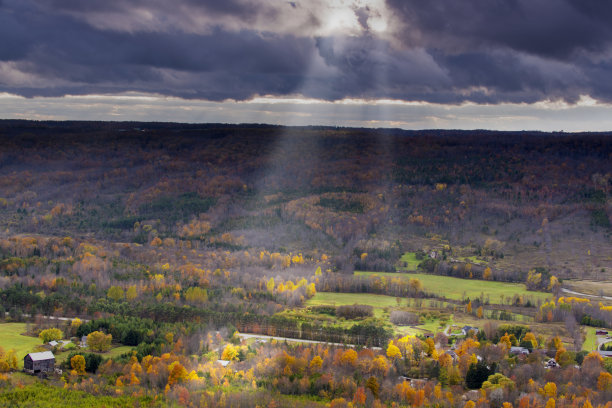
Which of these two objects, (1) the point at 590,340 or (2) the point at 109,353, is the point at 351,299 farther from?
(2) the point at 109,353

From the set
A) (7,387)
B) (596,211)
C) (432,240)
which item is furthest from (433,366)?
(596,211)

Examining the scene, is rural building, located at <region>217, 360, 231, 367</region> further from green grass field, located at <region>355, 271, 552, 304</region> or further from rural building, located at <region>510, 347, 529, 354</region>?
green grass field, located at <region>355, 271, 552, 304</region>

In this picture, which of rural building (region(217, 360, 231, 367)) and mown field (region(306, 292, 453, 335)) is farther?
mown field (region(306, 292, 453, 335))

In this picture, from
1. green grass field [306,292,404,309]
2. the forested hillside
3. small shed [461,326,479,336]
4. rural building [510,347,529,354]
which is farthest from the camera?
green grass field [306,292,404,309]

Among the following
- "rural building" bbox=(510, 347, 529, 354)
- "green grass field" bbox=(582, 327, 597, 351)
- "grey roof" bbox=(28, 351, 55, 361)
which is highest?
"rural building" bbox=(510, 347, 529, 354)

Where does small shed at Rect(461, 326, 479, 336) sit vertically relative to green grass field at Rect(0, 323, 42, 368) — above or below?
above

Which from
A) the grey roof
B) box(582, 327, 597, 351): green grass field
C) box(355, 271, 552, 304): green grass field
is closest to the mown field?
box(355, 271, 552, 304): green grass field

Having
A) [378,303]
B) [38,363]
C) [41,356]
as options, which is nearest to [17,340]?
[41,356]

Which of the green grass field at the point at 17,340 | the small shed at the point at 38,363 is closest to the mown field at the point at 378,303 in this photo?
the small shed at the point at 38,363
